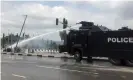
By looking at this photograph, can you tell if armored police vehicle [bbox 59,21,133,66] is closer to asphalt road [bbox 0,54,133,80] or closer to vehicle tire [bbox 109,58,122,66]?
vehicle tire [bbox 109,58,122,66]

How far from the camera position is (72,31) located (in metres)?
27.8

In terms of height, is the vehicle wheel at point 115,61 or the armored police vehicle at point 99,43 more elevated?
the armored police vehicle at point 99,43

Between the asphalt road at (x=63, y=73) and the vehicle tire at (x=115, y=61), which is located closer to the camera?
the asphalt road at (x=63, y=73)

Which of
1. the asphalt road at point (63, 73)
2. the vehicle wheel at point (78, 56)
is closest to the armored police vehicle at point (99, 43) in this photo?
the vehicle wheel at point (78, 56)

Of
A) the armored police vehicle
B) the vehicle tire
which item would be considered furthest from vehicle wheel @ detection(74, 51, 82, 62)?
the vehicle tire

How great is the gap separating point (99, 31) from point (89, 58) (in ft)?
10.7

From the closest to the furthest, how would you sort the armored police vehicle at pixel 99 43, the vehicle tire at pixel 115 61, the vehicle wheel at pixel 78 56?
1. the armored police vehicle at pixel 99 43
2. the vehicle tire at pixel 115 61
3. the vehicle wheel at pixel 78 56

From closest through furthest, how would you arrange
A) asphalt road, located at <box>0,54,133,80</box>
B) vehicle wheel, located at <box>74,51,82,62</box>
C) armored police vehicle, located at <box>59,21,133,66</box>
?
asphalt road, located at <box>0,54,133,80</box>, armored police vehicle, located at <box>59,21,133,66</box>, vehicle wheel, located at <box>74,51,82,62</box>

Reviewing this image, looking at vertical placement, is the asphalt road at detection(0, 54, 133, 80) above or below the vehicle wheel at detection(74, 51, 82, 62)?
below

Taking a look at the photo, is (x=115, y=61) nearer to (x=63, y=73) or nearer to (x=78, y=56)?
(x=78, y=56)

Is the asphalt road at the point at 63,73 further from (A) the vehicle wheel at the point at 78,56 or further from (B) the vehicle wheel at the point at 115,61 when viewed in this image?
(A) the vehicle wheel at the point at 78,56

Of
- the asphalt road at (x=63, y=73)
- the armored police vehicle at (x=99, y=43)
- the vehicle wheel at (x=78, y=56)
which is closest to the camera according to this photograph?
the asphalt road at (x=63, y=73)

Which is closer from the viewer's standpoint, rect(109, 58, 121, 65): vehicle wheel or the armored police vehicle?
the armored police vehicle

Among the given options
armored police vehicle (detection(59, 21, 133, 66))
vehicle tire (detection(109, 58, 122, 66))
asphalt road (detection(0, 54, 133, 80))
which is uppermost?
armored police vehicle (detection(59, 21, 133, 66))
